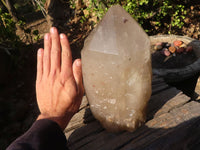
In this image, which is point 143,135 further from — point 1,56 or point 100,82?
point 1,56

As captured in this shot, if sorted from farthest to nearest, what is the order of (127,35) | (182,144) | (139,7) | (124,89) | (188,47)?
(139,7) < (188,47) < (182,144) < (124,89) < (127,35)

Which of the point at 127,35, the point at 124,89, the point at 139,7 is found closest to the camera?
the point at 127,35

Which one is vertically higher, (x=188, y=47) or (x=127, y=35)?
(x=127, y=35)

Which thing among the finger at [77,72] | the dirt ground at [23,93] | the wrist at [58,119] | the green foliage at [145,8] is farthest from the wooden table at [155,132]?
the green foliage at [145,8]

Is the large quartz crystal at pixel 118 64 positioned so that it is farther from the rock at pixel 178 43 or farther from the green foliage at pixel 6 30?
the green foliage at pixel 6 30

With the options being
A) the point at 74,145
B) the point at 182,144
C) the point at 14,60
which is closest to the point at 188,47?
the point at 182,144

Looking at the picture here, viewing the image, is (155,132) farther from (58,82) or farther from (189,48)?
(189,48)

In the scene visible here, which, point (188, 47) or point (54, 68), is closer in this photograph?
point (54, 68)
